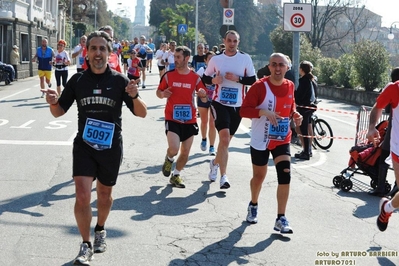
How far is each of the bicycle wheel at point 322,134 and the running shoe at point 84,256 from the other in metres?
9.12

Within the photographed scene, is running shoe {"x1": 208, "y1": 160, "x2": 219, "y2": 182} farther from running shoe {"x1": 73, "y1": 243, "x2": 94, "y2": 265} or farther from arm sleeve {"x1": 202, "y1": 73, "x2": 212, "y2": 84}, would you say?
running shoe {"x1": 73, "y1": 243, "x2": 94, "y2": 265}

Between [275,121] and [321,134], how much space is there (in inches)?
307

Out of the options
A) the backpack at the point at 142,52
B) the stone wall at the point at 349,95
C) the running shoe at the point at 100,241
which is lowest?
the running shoe at the point at 100,241

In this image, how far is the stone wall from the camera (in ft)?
94.4

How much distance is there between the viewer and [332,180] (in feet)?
A: 34.1

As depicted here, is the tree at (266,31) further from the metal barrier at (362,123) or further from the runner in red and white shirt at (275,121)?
the runner in red and white shirt at (275,121)

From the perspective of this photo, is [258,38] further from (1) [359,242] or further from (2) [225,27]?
(1) [359,242]

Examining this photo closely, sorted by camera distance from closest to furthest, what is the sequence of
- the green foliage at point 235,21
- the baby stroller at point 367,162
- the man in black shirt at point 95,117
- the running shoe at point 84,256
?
the running shoe at point 84,256, the man in black shirt at point 95,117, the baby stroller at point 367,162, the green foliage at point 235,21

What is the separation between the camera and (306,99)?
12.8 meters

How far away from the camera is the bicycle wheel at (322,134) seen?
46.8 ft

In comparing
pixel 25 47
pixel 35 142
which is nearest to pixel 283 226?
pixel 35 142

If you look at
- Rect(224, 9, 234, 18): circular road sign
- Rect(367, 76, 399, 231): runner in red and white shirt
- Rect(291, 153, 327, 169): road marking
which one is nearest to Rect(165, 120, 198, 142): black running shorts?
Rect(291, 153, 327, 169): road marking

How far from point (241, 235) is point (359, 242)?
1.18 meters

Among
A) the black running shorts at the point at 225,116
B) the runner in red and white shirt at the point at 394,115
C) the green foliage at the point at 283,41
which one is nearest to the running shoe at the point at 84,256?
the runner in red and white shirt at the point at 394,115
